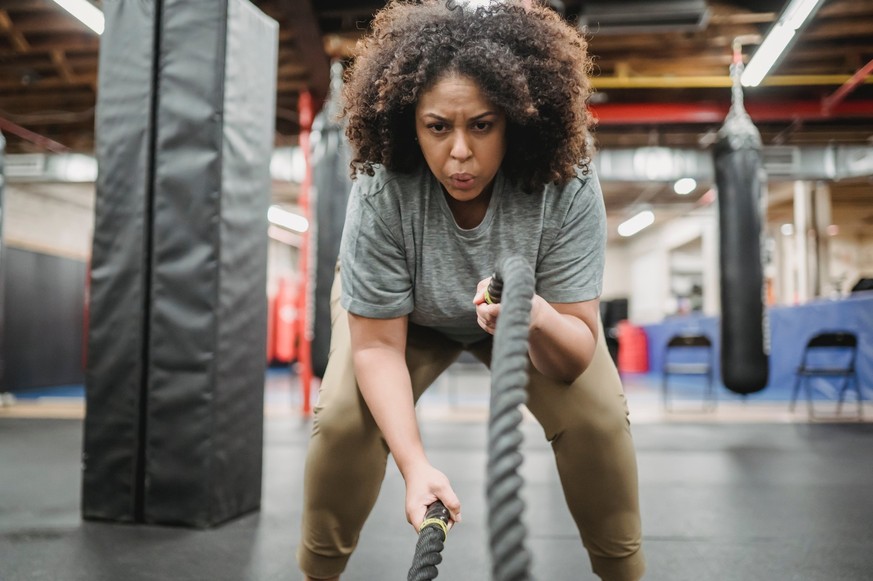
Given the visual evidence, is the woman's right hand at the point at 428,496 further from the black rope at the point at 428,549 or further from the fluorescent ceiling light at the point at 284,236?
the fluorescent ceiling light at the point at 284,236

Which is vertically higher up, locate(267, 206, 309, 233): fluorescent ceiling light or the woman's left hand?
locate(267, 206, 309, 233): fluorescent ceiling light

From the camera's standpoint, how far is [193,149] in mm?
2076

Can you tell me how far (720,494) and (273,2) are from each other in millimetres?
4582


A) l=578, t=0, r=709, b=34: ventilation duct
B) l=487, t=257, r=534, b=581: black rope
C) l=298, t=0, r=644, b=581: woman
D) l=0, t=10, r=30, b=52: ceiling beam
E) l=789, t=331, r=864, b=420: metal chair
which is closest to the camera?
l=487, t=257, r=534, b=581: black rope

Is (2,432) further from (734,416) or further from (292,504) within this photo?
(734,416)

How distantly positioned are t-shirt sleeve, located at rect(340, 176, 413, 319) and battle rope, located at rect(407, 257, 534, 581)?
360 mm

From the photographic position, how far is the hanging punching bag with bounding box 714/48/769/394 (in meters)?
3.88

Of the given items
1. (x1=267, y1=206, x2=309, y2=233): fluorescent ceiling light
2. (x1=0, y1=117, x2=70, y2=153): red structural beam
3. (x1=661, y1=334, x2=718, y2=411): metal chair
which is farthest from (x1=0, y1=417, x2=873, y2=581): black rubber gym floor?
(x1=267, y1=206, x2=309, y2=233): fluorescent ceiling light

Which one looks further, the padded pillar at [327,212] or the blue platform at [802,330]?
the blue platform at [802,330]

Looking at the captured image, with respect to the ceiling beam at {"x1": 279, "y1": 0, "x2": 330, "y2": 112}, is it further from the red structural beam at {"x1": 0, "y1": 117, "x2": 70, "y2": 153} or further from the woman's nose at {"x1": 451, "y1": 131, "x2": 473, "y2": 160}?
the woman's nose at {"x1": 451, "y1": 131, "x2": 473, "y2": 160}

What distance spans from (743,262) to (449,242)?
325 centimetres

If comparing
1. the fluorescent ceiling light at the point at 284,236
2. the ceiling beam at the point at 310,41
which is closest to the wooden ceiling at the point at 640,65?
the ceiling beam at the point at 310,41

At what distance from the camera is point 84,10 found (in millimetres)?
4398

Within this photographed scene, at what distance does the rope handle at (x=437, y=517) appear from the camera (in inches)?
34.1
